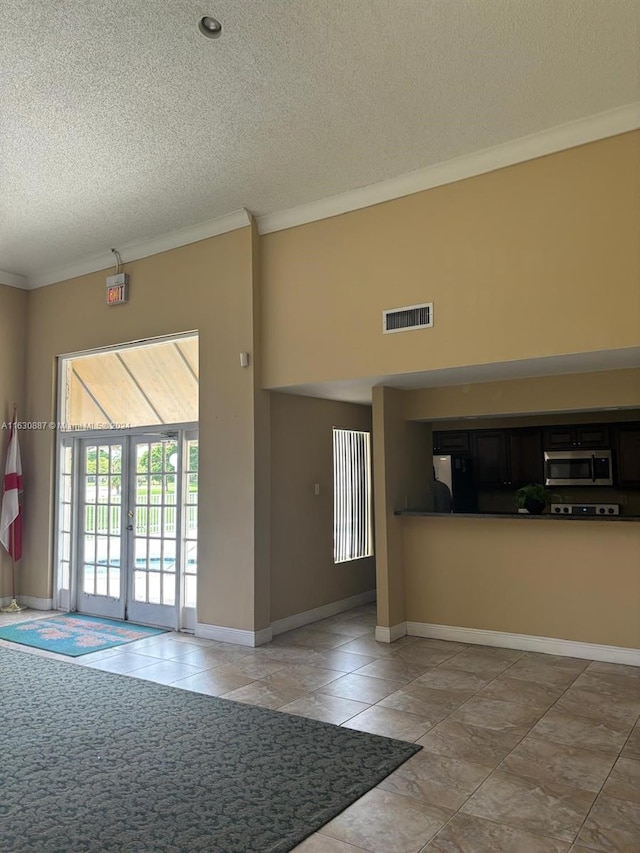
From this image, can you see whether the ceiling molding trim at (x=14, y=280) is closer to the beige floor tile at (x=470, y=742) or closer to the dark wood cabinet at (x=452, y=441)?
the dark wood cabinet at (x=452, y=441)

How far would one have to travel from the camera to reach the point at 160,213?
571 centimetres

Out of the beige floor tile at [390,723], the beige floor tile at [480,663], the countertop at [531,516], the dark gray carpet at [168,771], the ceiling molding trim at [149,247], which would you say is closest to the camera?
the dark gray carpet at [168,771]

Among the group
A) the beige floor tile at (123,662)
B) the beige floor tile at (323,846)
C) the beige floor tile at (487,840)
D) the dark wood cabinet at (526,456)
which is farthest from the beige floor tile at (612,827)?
the dark wood cabinet at (526,456)

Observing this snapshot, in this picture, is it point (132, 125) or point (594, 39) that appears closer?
point (594, 39)

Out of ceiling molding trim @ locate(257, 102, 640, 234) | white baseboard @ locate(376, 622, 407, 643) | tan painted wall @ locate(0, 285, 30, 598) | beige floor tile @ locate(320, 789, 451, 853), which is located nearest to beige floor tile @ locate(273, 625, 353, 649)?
white baseboard @ locate(376, 622, 407, 643)

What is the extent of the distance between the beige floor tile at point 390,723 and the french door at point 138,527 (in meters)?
2.61

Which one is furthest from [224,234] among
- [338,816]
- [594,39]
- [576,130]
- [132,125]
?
[338,816]

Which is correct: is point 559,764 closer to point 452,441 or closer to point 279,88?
point 452,441

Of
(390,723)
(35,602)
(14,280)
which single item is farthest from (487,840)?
(14,280)

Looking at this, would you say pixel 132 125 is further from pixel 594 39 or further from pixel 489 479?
pixel 489 479

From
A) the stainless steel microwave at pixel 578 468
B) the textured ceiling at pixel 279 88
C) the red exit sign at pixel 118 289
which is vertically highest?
the textured ceiling at pixel 279 88

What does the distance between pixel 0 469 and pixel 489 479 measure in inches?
214

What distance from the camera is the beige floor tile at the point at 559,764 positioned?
303cm

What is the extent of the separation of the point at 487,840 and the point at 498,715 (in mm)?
1369
